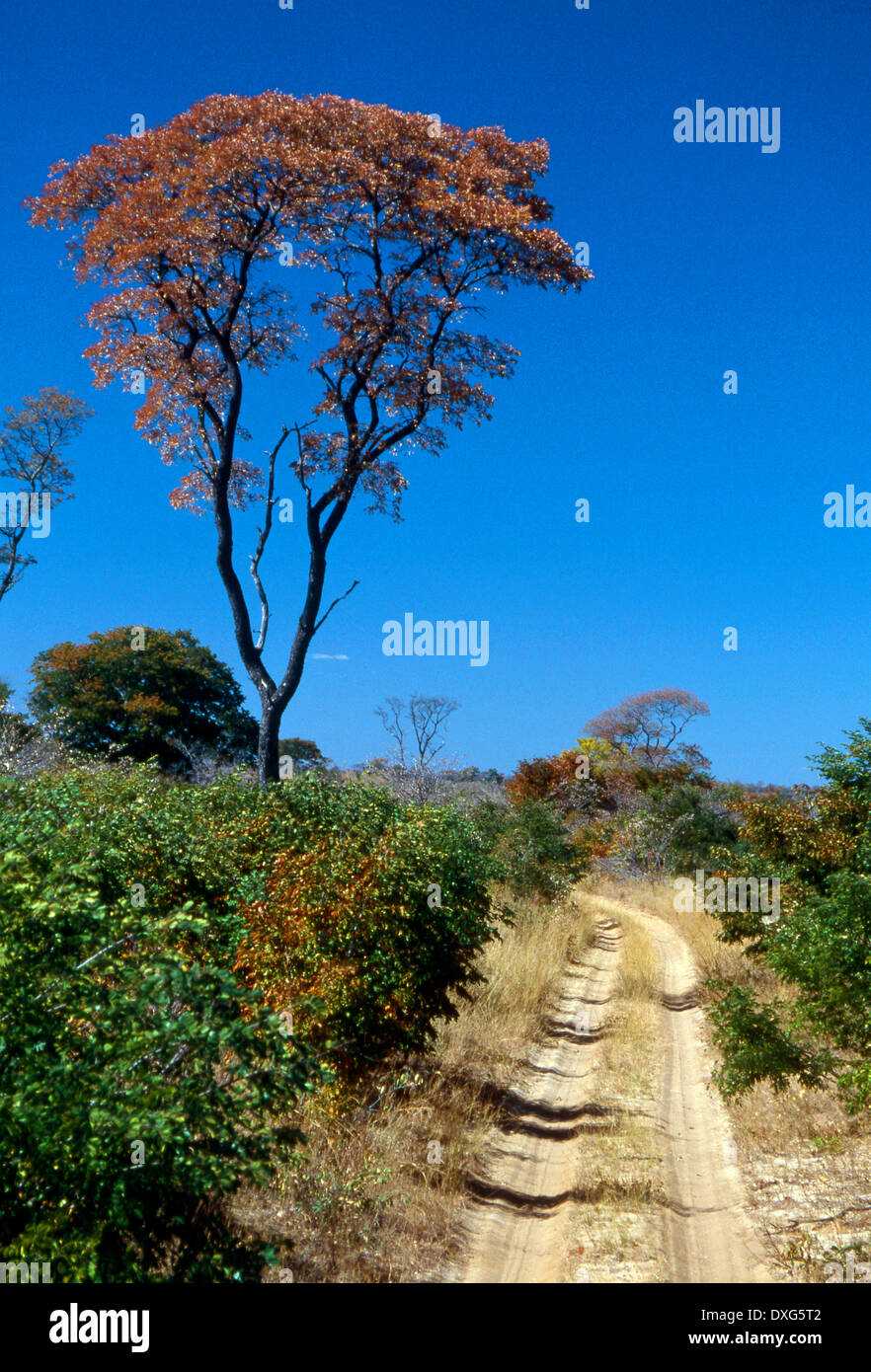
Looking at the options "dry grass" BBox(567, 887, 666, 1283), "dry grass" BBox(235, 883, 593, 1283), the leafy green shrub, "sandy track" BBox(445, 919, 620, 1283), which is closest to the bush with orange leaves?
"dry grass" BBox(235, 883, 593, 1283)

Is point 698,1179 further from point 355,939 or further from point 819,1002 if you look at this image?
point 355,939

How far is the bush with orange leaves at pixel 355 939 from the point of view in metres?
6.52

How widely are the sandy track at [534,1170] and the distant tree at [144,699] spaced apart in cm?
1745

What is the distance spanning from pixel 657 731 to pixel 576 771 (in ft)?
46.7

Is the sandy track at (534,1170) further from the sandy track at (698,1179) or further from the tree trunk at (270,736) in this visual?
the tree trunk at (270,736)

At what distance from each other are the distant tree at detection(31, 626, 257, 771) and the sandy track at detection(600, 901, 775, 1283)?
18.2 meters

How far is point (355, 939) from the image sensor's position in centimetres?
677

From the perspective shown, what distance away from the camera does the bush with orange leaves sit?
6.52 meters

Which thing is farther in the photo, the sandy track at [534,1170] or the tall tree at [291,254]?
the tall tree at [291,254]

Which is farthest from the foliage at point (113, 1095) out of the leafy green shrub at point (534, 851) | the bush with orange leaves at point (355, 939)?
the leafy green shrub at point (534, 851)

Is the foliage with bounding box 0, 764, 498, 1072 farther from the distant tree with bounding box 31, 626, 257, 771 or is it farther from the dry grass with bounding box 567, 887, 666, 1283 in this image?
the distant tree with bounding box 31, 626, 257, 771

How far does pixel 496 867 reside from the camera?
9.53 meters

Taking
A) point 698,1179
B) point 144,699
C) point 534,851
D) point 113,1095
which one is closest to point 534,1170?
point 698,1179
